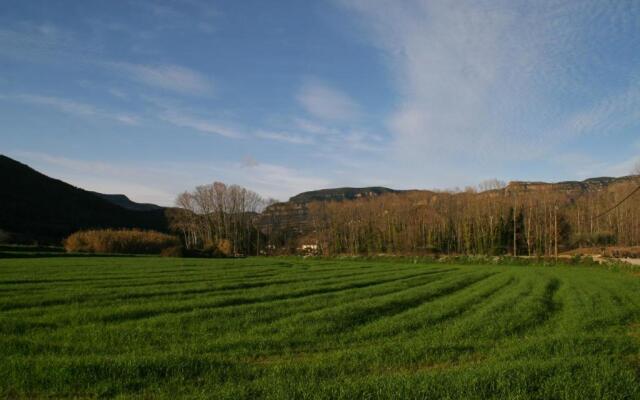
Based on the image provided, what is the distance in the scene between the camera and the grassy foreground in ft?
23.3

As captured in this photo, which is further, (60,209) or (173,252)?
(60,209)

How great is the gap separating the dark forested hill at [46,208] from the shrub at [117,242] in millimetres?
19526

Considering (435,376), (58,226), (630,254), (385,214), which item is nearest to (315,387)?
(435,376)

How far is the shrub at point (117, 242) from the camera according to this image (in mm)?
62594

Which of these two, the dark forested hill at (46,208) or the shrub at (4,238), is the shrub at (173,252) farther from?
the dark forested hill at (46,208)

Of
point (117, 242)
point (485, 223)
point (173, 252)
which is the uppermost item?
point (485, 223)

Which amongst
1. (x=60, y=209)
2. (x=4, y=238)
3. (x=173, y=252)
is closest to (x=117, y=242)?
(x=173, y=252)

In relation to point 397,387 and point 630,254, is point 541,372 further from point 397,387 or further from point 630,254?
point 630,254

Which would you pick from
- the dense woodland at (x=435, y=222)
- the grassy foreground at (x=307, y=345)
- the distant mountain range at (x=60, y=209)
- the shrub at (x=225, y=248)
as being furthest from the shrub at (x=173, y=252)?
the grassy foreground at (x=307, y=345)

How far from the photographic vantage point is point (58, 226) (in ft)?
324

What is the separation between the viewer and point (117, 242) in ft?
219

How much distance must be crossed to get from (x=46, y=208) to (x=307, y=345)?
11654cm

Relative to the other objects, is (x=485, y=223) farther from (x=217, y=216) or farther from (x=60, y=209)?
(x=60, y=209)

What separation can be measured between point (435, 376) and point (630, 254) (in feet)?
237
